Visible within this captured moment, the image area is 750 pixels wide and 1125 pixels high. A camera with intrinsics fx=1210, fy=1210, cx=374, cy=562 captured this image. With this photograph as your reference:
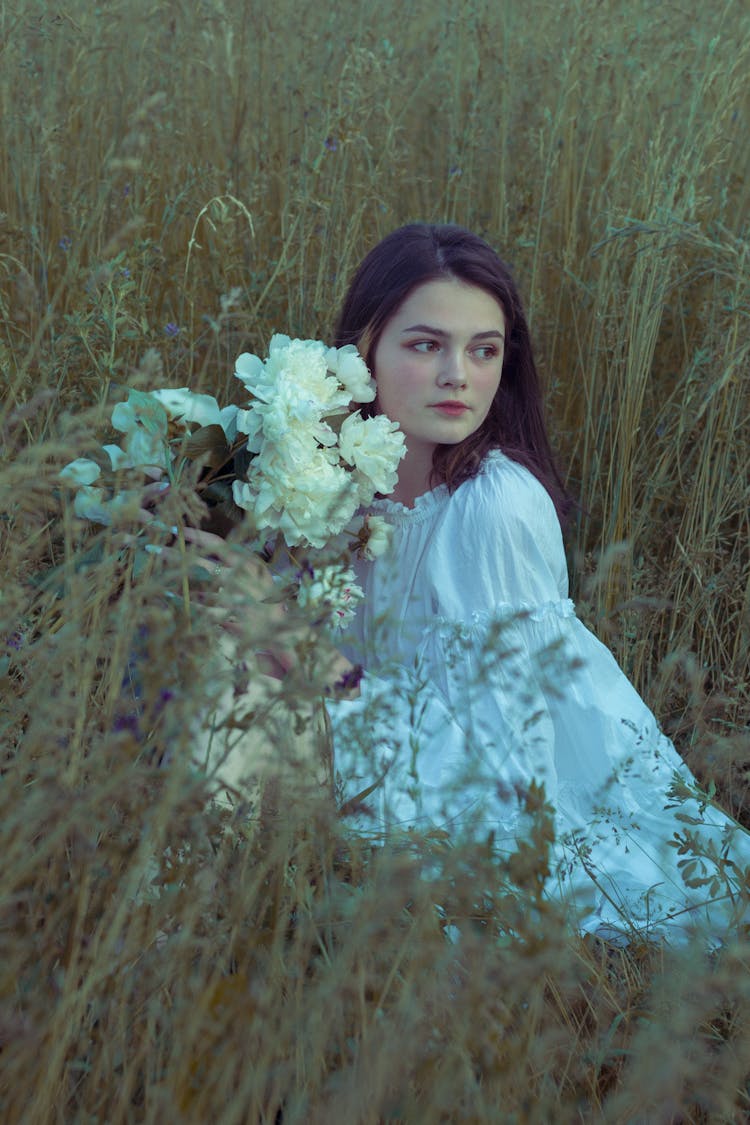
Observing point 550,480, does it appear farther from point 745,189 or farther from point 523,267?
point 745,189

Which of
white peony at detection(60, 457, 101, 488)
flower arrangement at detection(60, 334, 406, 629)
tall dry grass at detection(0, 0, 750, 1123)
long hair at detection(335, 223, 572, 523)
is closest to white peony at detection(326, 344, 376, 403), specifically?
flower arrangement at detection(60, 334, 406, 629)

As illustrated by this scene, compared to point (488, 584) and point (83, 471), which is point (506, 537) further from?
point (83, 471)

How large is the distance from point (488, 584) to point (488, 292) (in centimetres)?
63

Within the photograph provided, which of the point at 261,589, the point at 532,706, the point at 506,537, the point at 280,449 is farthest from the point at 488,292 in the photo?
the point at 261,589

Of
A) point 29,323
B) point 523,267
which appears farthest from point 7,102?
point 523,267

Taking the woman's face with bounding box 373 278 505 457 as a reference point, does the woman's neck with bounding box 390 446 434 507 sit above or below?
below

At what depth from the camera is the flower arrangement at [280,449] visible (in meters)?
1.97

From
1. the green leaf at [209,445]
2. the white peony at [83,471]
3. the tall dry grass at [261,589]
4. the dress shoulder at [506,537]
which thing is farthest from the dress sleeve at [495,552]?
the white peony at [83,471]

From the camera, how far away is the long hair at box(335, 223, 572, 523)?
247cm

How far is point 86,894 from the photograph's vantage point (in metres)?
1.20

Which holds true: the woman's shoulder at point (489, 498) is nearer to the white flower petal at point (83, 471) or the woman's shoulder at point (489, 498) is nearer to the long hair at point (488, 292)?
the long hair at point (488, 292)

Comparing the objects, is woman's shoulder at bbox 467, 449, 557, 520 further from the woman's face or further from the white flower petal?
the white flower petal

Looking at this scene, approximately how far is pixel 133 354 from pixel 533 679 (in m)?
1.64

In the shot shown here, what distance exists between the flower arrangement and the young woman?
21cm
